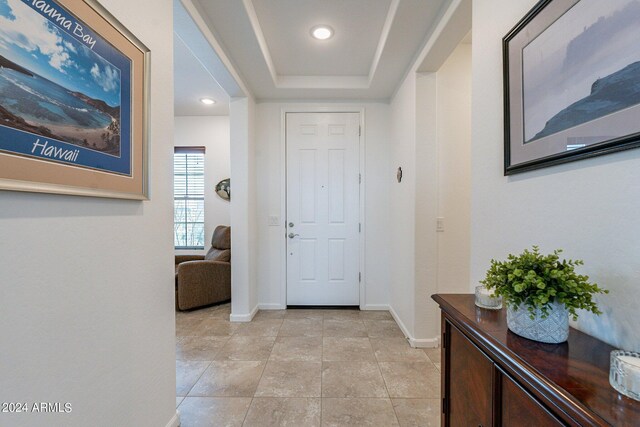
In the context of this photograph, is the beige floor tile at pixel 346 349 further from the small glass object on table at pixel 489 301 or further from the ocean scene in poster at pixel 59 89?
the ocean scene in poster at pixel 59 89

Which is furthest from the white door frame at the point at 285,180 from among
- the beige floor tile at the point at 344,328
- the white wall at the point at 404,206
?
the beige floor tile at the point at 344,328

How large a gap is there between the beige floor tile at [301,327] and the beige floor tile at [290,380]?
51cm

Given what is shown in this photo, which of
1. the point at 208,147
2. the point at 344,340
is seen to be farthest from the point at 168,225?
the point at 208,147

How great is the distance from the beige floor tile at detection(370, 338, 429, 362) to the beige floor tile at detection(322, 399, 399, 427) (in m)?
0.53

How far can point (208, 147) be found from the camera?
4.34 meters

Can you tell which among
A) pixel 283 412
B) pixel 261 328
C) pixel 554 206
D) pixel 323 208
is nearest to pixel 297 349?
pixel 261 328

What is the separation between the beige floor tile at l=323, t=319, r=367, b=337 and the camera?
2.63 meters

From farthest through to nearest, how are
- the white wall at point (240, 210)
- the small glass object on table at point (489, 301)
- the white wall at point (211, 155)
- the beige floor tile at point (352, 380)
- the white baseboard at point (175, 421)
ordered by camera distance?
the white wall at point (211, 155) → the white wall at point (240, 210) → the beige floor tile at point (352, 380) → the white baseboard at point (175, 421) → the small glass object on table at point (489, 301)

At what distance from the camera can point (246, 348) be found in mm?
2365

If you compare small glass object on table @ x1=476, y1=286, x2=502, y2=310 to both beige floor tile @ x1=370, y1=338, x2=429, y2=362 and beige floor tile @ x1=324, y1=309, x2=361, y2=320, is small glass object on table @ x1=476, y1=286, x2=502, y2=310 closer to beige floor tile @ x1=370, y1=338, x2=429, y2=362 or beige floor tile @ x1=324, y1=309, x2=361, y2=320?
beige floor tile @ x1=370, y1=338, x2=429, y2=362

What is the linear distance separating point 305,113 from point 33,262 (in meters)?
2.89

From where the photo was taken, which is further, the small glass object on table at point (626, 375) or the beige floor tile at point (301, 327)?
the beige floor tile at point (301, 327)

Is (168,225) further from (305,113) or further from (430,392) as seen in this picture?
(305,113)

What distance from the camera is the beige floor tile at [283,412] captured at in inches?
60.3
